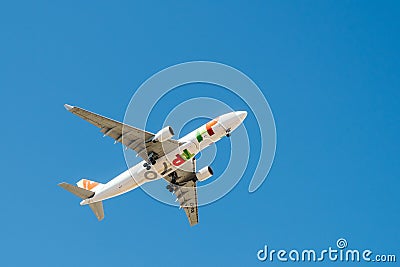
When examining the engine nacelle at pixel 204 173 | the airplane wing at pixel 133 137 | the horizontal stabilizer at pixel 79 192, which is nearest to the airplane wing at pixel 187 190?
the engine nacelle at pixel 204 173

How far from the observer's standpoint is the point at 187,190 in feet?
289

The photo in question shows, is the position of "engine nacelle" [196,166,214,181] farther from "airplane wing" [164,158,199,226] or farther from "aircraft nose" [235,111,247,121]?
"aircraft nose" [235,111,247,121]

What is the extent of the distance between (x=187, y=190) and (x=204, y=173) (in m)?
4.85

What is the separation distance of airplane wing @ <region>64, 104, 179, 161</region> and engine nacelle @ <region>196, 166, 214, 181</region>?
7082mm

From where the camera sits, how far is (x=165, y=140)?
75.9 m

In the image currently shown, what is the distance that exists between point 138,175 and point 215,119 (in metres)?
10.9

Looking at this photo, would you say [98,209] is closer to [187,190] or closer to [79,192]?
[79,192]

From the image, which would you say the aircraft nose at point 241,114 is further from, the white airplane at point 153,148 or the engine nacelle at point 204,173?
the engine nacelle at point 204,173

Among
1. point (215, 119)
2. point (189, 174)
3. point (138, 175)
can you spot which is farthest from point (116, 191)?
point (215, 119)

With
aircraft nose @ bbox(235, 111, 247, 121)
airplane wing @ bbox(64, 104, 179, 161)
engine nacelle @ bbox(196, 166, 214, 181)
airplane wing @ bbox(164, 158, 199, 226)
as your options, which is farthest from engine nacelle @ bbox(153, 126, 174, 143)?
engine nacelle @ bbox(196, 166, 214, 181)

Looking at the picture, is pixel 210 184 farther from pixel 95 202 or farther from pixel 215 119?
pixel 95 202

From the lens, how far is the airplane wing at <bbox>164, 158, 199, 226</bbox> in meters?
86.0

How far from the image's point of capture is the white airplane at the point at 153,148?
7675cm

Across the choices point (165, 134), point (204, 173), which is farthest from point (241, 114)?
point (204, 173)
